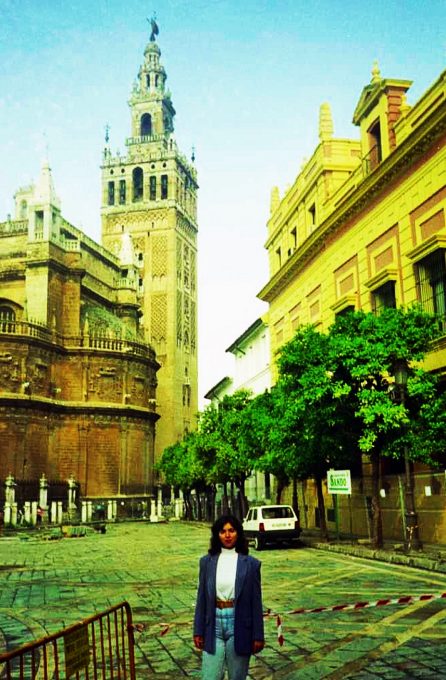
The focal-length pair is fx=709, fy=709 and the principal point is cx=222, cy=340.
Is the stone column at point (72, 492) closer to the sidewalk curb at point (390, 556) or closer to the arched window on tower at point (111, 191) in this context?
the sidewalk curb at point (390, 556)

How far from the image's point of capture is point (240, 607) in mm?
4898

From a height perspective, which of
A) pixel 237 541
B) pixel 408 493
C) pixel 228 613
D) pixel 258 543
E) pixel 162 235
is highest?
pixel 162 235

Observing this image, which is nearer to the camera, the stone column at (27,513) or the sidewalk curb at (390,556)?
the sidewalk curb at (390,556)

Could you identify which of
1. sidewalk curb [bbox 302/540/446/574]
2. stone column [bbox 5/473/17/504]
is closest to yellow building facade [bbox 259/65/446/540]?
sidewalk curb [bbox 302/540/446/574]

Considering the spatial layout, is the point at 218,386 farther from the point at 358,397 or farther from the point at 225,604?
the point at 225,604

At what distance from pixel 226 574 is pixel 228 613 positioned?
0.86 feet

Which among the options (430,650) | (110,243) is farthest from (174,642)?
(110,243)

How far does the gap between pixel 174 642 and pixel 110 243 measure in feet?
253

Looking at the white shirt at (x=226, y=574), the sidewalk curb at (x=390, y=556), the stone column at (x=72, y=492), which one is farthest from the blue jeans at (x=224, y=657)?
the stone column at (x=72, y=492)

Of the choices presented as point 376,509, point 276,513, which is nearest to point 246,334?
point 276,513

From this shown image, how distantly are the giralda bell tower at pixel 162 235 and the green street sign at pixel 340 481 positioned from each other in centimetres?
5533

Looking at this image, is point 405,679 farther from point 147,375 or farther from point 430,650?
point 147,375

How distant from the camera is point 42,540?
105ft

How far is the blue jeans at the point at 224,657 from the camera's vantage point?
484 centimetres
